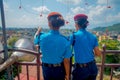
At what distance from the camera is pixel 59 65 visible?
2422 mm

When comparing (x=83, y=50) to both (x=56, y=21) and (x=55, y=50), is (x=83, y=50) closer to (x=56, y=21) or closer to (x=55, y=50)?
(x=55, y=50)

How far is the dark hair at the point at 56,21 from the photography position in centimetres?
229

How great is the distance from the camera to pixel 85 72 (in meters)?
2.54

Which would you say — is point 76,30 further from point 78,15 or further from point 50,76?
point 50,76

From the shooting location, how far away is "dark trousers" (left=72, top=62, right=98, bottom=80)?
8.35 feet

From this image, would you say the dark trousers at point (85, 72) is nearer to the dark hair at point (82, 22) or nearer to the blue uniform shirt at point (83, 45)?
the blue uniform shirt at point (83, 45)

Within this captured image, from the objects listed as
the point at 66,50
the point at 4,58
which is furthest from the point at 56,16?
the point at 4,58

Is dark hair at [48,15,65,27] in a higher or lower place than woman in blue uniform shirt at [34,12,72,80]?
higher

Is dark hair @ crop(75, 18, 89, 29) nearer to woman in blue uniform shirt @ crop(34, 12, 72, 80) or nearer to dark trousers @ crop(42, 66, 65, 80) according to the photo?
woman in blue uniform shirt @ crop(34, 12, 72, 80)

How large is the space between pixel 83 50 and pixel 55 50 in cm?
37

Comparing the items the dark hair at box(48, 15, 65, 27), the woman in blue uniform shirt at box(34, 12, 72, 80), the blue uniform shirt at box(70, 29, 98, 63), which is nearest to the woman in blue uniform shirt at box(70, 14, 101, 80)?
the blue uniform shirt at box(70, 29, 98, 63)

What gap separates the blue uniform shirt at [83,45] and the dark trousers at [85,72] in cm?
9

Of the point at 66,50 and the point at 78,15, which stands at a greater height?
the point at 78,15

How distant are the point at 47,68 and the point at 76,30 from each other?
0.60 meters
